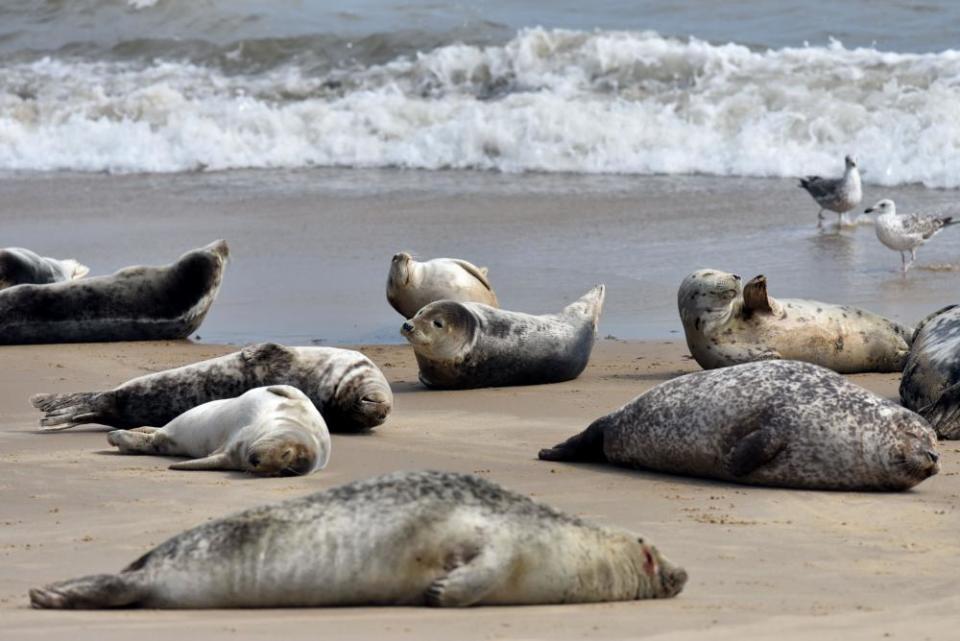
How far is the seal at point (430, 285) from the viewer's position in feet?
34.3

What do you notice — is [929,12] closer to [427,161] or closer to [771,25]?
[771,25]

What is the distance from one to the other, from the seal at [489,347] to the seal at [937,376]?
1875 mm

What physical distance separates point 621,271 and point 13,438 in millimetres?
6057

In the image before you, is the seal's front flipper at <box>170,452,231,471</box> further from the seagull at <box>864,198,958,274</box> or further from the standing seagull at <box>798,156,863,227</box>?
the standing seagull at <box>798,156,863,227</box>

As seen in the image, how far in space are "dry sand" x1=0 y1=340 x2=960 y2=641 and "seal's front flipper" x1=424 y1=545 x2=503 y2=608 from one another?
0.20 ft

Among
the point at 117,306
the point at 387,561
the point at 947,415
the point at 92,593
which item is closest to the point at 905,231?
the point at 947,415

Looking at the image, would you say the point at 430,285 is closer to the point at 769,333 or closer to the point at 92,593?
the point at 769,333

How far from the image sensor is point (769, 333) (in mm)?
9305

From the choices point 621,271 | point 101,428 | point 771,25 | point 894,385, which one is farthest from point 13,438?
point 771,25

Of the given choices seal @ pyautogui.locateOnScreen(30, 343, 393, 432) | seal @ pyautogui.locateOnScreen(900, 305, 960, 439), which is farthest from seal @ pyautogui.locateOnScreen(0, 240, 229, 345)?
seal @ pyautogui.locateOnScreen(900, 305, 960, 439)

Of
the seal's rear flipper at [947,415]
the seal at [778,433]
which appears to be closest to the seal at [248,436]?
the seal at [778,433]

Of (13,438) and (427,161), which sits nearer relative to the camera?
(13,438)

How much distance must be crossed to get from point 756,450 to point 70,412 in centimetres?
302

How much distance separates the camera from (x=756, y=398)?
6.39 metres
